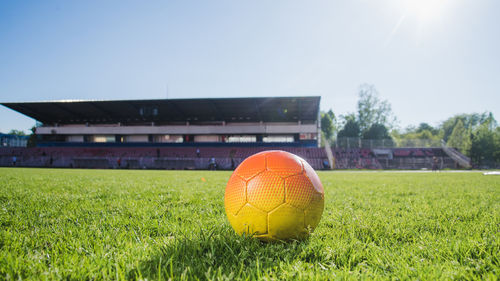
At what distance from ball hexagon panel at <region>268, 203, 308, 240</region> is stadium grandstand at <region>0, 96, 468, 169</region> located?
2932 centimetres

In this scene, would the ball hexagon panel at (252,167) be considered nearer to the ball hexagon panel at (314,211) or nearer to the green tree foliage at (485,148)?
the ball hexagon panel at (314,211)

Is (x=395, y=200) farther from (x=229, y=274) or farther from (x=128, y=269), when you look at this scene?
(x=128, y=269)

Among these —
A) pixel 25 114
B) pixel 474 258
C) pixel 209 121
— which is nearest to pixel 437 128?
pixel 209 121

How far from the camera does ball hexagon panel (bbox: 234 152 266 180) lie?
7.94 ft

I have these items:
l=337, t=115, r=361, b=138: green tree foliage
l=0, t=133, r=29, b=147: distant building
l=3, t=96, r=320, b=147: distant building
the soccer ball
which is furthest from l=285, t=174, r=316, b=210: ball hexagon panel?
l=0, t=133, r=29, b=147: distant building

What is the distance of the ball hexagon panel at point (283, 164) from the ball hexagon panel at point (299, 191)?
2.7 inches

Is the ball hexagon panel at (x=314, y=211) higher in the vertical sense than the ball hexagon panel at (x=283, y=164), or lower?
lower

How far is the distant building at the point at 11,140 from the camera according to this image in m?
49.3

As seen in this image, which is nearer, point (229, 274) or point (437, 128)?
point (229, 274)

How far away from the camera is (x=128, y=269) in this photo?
1600mm

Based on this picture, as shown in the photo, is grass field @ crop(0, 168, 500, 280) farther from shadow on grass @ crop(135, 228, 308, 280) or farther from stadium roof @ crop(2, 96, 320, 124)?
stadium roof @ crop(2, 96, 320, 124)

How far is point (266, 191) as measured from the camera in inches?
88.3

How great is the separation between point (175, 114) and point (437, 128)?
9864cm

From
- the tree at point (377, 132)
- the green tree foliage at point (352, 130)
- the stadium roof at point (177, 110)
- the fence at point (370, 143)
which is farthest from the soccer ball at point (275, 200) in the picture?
the green tree foliage at point (352, 130)
